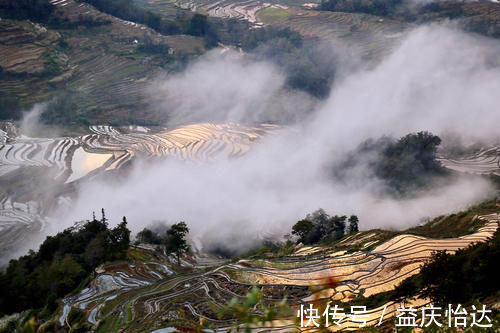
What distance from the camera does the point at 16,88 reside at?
32.5 metres

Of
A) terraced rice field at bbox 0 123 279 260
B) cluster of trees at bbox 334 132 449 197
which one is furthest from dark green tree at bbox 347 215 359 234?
terraced rice field at bbox 0 123 279 260

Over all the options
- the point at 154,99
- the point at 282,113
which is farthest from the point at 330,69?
the point at 154,99

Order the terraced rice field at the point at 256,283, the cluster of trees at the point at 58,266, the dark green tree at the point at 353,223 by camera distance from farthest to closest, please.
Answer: the dark green tree at the point at 353,223
the cluster of trees at the point at 58,266
the terraced rice field at the point at 256,283

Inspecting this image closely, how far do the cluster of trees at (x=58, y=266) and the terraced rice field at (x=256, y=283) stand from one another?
4.40 feet

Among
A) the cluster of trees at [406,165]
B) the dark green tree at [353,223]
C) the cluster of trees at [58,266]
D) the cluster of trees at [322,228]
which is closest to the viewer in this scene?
the cluster of trees at [58,266]

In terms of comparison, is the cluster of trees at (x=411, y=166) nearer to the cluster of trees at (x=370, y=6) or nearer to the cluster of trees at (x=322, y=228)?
the cluster of trees at (x=322, y=228)

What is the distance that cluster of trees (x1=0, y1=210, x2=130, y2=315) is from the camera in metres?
12.8

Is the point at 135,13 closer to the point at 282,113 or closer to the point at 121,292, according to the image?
the point at 282,113

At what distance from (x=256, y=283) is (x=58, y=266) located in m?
6.46

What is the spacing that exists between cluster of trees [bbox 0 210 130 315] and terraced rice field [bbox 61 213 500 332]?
4.40 feet

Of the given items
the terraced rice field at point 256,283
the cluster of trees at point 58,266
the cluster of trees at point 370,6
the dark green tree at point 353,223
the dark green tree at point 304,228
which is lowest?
the cluster of trees at point 58,266

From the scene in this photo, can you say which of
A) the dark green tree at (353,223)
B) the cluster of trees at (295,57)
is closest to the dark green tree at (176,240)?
the dark green tree at (353,223)

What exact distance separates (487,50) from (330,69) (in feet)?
39.9

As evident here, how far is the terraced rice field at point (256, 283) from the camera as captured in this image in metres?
9.16
